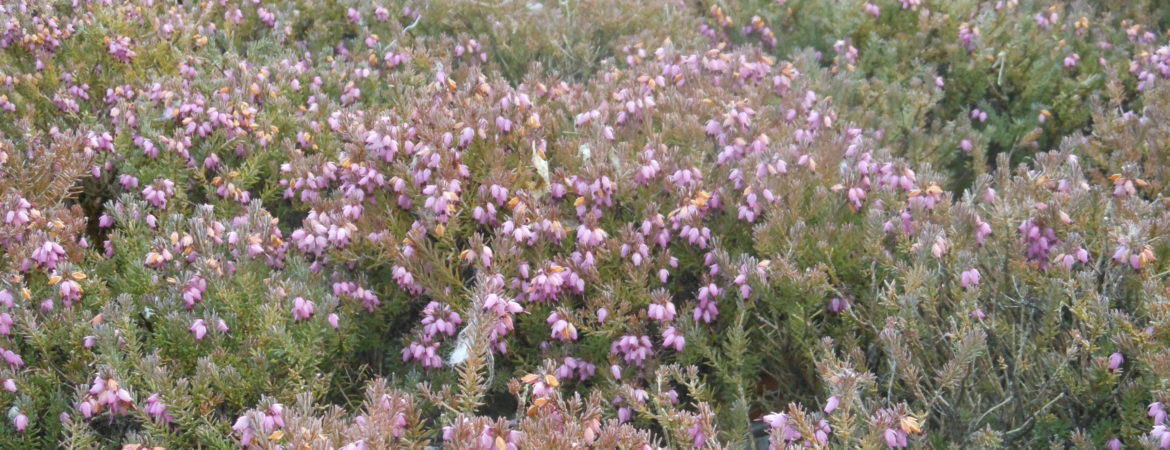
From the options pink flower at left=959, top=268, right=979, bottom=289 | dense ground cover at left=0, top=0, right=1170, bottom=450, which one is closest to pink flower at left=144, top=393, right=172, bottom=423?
dense ground cover at left=0, top=0, right=1170, bottom=450

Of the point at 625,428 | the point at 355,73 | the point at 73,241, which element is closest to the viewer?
the point at 625,428

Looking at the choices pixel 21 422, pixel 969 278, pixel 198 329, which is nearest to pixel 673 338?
pixel 969 278

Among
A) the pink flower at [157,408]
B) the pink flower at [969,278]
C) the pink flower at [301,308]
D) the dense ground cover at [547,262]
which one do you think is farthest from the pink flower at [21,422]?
the pink flower at [969,278]

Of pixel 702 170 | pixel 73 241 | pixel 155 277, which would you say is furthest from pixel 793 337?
pixel 73 241

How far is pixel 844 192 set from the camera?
3688 millimetres

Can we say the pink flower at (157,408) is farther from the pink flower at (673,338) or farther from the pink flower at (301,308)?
the pink flower at (673,338)

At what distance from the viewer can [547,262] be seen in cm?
332

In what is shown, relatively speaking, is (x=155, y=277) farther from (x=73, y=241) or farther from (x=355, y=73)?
(x=355, y=73)

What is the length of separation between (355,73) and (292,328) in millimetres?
2536

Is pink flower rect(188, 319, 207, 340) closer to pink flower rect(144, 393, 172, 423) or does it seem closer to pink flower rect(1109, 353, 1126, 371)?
pink flower rect(144, 393, 172, 423)

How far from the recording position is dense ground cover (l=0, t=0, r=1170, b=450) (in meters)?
2.75

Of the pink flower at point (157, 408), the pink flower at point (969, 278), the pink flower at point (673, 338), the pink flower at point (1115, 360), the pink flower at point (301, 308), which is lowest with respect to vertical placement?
the pink flower at point (673, 338)

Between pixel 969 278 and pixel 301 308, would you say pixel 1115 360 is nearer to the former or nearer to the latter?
pixel 969 278

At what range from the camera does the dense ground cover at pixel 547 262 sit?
2754mm
